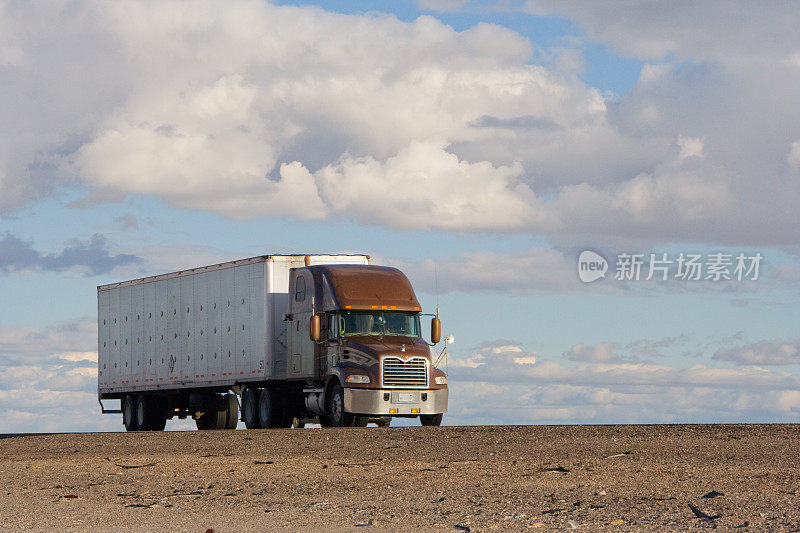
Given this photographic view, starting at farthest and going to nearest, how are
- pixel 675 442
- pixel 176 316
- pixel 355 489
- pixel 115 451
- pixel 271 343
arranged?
1. pixel 176 316
2. pixel 271 343
3. pixel 115 451
4. pixel 675 442
5. pixel 355 489

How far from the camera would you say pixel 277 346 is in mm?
35188

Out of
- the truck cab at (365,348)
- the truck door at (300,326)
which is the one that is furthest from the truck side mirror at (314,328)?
the truck door at (300,326)

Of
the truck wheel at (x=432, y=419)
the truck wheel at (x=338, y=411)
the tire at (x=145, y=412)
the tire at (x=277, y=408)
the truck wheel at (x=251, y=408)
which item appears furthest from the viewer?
the tire at (x=145, y=412)

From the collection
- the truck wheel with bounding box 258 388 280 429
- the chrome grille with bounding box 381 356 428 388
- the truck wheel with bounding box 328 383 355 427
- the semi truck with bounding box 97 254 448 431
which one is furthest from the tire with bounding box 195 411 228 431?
the chrome grille with bounding box 381 356 428 388

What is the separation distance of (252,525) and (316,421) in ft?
73.1

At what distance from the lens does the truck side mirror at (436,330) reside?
3303 cm

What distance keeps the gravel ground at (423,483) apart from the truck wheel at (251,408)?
322 inches

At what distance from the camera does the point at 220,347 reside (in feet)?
122

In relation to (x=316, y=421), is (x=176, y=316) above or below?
above

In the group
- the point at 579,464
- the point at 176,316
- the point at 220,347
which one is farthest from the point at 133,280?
the point at 579,464

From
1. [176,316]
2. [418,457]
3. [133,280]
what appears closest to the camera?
[418,457]

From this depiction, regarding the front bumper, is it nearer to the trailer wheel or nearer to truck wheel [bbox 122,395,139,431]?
the trailer wheel

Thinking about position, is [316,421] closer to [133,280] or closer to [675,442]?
[133,280]

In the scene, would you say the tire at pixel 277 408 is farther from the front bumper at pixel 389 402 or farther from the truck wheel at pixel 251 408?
the front bumper at pixel 389 402
